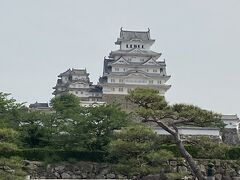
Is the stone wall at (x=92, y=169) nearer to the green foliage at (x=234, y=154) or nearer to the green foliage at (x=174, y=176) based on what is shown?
the green foliage at (x=234, y=154)

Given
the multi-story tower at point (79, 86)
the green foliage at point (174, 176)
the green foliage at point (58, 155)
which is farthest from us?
the multi-story tower at point (79, 86)

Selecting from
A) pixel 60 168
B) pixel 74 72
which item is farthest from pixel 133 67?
pixel 60 168

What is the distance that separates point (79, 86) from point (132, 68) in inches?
206

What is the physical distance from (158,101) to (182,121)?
90 cm

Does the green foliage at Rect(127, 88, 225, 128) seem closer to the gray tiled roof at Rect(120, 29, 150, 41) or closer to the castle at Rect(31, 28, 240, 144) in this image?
the castle at Rect(31, 28, 240, 144)

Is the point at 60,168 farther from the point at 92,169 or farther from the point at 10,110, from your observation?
the point at 10,110

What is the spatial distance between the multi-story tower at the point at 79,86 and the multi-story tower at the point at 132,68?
135 cm

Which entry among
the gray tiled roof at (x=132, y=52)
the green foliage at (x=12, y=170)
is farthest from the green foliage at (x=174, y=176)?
the gray tiled roof at (x=132, y=52)

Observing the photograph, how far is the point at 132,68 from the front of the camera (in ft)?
138

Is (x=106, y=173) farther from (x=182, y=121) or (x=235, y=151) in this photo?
(x=182, y=121)

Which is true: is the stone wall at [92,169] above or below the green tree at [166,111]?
below

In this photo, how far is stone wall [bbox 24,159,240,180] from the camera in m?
20.7

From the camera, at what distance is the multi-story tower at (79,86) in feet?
139

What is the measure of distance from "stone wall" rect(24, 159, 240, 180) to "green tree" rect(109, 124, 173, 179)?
249 cm
